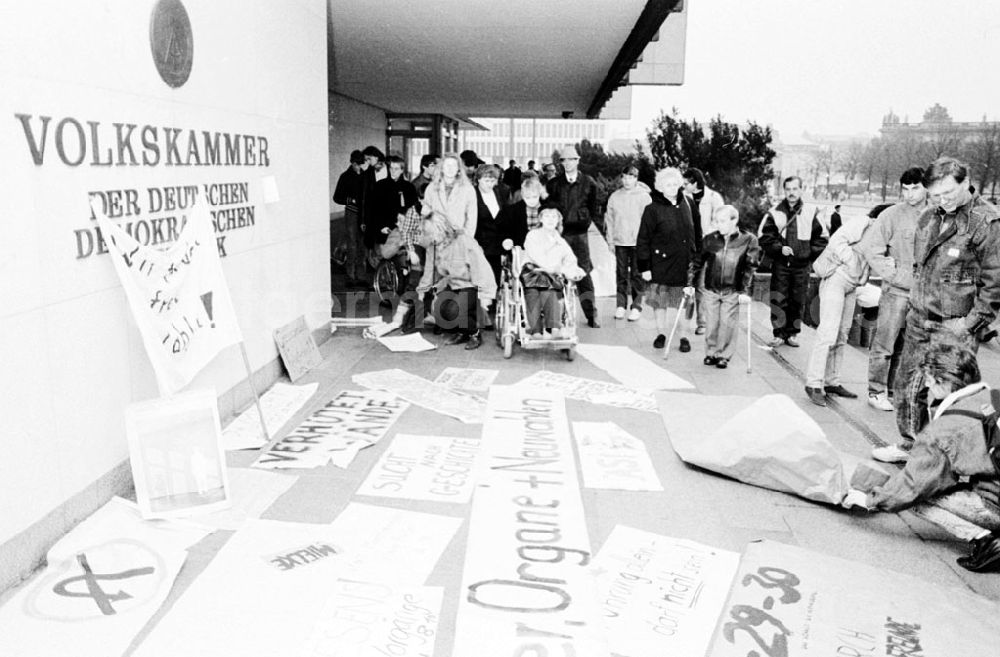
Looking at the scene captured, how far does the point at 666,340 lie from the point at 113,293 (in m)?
5.49

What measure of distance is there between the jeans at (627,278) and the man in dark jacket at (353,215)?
3413 millimetres

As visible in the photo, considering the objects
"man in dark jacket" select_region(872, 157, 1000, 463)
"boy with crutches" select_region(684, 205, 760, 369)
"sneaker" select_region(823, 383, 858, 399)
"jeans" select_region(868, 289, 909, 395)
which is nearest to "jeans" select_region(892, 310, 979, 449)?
"man in dark jacket" select_region(872, 157, 1000, 463)

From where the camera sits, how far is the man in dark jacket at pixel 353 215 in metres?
10.5

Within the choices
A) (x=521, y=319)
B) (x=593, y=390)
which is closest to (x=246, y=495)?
(x=593, y=390)

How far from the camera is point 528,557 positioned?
3604 millimetres

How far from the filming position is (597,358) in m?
7.55

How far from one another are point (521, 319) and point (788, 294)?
284 centimetres

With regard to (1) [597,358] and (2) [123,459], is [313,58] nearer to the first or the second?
(1) [597,358]

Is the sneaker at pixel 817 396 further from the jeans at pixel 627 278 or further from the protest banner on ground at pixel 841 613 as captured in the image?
the jeans at pixel 627 278

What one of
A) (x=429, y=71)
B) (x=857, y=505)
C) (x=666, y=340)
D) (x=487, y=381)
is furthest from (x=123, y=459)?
(x=429, y=71)

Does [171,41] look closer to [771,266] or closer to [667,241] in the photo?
[667,241]

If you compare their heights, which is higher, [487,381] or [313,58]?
[313,58]

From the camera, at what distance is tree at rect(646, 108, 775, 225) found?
18.1 m

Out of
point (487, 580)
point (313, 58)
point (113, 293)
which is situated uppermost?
point (313, 58)
